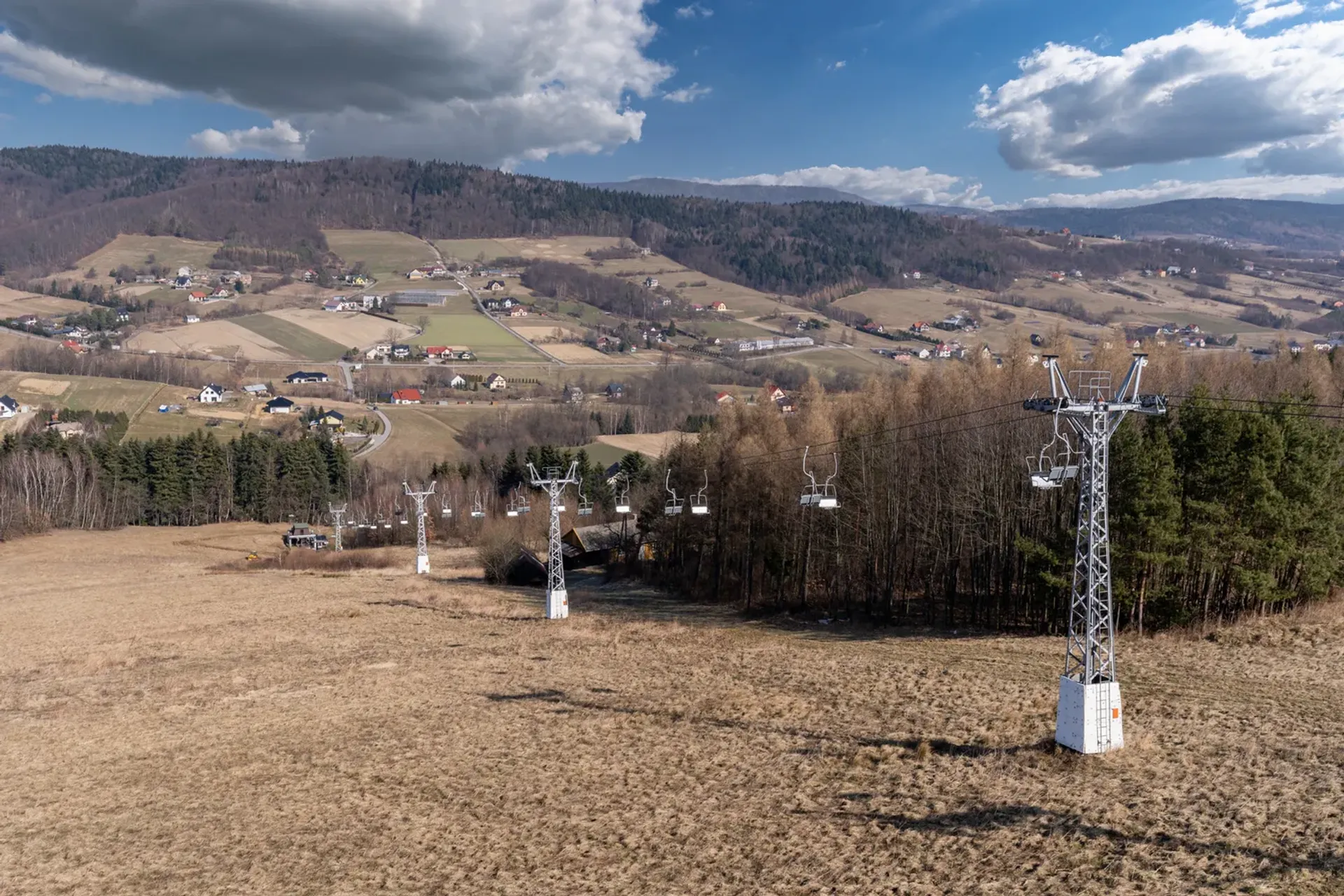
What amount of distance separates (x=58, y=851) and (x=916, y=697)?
1891cm

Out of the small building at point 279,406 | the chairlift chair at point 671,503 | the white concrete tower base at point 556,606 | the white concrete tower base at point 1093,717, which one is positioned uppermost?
the small building at point 279,406

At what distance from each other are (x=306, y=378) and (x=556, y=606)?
351 ft

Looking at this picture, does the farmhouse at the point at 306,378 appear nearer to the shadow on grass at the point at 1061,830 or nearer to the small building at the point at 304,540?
the small building at the point at 304,540

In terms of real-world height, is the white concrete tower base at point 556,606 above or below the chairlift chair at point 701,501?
below

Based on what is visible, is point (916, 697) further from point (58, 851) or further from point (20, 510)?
point (20, 510)

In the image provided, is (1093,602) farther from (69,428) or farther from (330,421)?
(69,428)

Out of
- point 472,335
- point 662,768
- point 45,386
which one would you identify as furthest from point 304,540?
point 472,335

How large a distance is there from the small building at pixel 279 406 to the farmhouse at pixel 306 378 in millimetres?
15227

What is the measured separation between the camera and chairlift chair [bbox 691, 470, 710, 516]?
38.6 meters

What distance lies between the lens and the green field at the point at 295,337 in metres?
156

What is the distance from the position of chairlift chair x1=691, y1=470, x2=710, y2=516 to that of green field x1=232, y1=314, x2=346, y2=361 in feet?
404

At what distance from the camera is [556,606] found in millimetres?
40531

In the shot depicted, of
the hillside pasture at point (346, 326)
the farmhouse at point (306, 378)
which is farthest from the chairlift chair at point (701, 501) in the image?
the hillside pasture at point (346, 326)

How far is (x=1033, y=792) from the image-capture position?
50.9 ft
